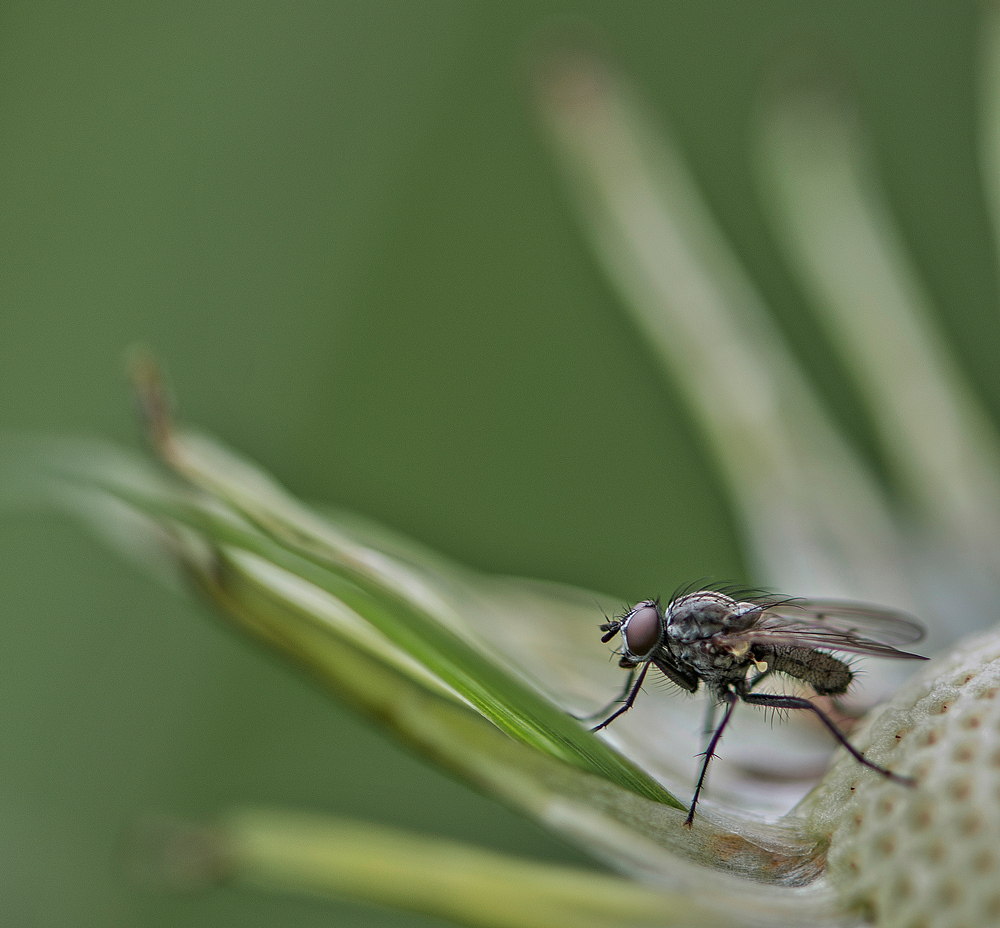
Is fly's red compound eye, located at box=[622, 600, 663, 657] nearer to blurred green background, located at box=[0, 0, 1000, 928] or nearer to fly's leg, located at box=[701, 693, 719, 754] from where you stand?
fly's leg, located at box=[701, 693, 719, 754]

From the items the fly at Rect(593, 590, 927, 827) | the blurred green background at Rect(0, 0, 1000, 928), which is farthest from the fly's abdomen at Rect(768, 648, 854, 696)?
the blurred green background at Rect(0, 0, 1000, 928)

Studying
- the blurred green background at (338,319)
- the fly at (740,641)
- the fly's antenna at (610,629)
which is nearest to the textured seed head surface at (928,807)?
the fly at (740,641)

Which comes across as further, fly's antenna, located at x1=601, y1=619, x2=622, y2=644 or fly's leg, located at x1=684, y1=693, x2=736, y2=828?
fly's antenna, located at x1=601, y1=619, x2=622, y2=644

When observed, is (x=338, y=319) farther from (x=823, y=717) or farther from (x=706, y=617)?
(x=823, y=717)

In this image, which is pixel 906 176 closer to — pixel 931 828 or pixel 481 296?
pixel 481 296

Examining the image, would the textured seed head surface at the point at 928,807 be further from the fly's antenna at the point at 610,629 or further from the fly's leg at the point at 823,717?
the fly's antenna at the point at 610,629

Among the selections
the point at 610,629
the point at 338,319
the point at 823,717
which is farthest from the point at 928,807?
the point at 338,319

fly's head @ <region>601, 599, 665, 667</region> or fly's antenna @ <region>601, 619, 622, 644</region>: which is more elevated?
fly's antenna @ <region>601, 619, 622, 644</region>
